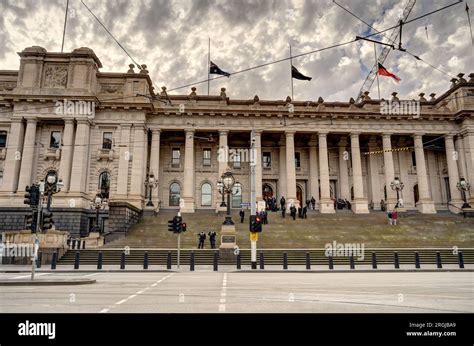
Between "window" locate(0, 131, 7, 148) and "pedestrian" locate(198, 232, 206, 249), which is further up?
"window" locate(0, 131, 7, 148)

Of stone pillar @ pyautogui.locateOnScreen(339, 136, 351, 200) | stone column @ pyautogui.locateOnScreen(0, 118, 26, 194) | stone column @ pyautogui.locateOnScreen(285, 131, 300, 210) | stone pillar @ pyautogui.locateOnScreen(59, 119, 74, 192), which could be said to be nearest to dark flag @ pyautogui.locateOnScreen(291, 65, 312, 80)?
stone column @ pyautogui.locateOnScreen(285, 131, 300, 210)

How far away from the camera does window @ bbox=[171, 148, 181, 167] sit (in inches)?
1663

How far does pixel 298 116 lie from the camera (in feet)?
129

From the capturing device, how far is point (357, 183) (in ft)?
127

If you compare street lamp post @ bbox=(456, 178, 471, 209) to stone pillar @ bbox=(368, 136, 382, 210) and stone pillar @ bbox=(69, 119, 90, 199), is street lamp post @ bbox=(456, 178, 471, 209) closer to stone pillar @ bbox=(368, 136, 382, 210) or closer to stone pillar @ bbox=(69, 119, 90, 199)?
stone pillar @ bbox=(368, 136, 382, 210)

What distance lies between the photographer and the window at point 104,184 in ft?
118

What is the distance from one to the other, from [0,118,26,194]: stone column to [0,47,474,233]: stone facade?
0.34 feet

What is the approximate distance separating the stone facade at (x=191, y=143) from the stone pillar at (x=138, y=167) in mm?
109

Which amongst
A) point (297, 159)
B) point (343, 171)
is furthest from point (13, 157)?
point (343, 171)

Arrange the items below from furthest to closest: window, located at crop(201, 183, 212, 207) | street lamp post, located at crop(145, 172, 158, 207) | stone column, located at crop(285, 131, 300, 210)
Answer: window, located at crop(201, 183, 212, 207) < stone column, located at crop(285, 131, 300, 210) < street lamp post, located at crop(145, 172, 158, 207)

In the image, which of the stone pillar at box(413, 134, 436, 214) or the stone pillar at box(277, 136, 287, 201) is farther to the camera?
the stone pillar at box(277, 136, 287, 201)

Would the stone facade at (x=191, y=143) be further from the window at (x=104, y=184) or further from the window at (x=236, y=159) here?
the window at (x=236, y=159)
